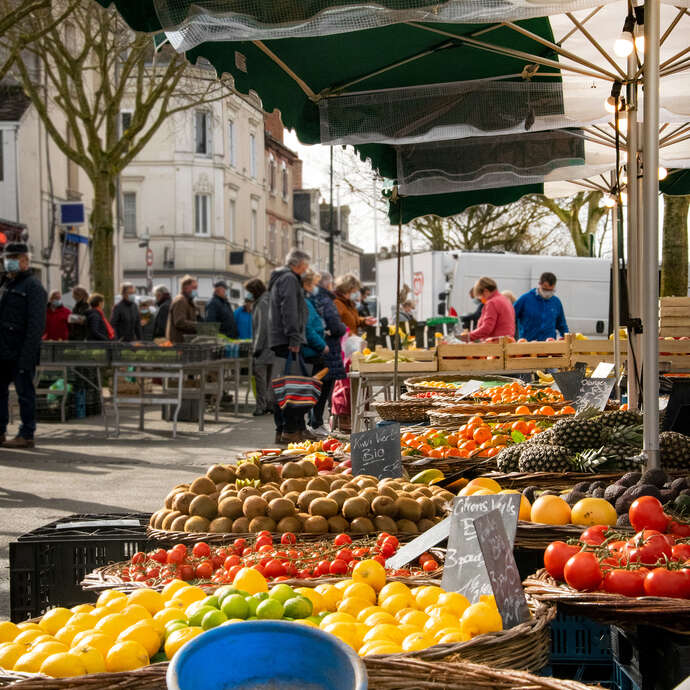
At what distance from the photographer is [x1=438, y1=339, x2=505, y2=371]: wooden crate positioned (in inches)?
421

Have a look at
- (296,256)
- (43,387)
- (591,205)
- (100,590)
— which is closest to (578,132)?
(296,256)

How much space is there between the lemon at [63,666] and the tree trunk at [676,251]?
1375cm

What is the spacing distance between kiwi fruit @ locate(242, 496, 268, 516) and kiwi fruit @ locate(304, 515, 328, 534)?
22 centimetres

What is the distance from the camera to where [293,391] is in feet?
37.4

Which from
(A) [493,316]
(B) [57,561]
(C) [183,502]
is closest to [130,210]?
(A) [493,316]

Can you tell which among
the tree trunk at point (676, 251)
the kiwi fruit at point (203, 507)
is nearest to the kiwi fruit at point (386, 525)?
the kiwi fruit at point (203, 507)

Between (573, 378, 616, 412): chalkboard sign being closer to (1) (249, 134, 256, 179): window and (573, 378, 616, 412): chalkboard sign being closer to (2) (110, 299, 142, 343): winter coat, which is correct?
(2) (110, 299, 142, 343): winter coat

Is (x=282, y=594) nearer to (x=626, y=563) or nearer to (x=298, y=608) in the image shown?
(x=298, y=608)

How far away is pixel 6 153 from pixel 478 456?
929 inches

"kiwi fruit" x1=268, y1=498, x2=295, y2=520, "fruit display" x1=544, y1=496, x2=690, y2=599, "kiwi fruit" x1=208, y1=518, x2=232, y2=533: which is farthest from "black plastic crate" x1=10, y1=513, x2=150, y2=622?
"fruit display" x1=544, y1=496, x2=690, y2=599

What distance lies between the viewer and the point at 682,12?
5578 millimetres

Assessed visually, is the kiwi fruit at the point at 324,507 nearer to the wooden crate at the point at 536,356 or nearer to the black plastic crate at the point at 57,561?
the black plastic crate at the point at 57,561

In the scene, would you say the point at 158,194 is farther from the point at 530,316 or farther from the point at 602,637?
the point at 602,637

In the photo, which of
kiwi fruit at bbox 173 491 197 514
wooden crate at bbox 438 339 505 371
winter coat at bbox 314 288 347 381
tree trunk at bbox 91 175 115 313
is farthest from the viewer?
tree trunk at bbox 91 175 115 313
